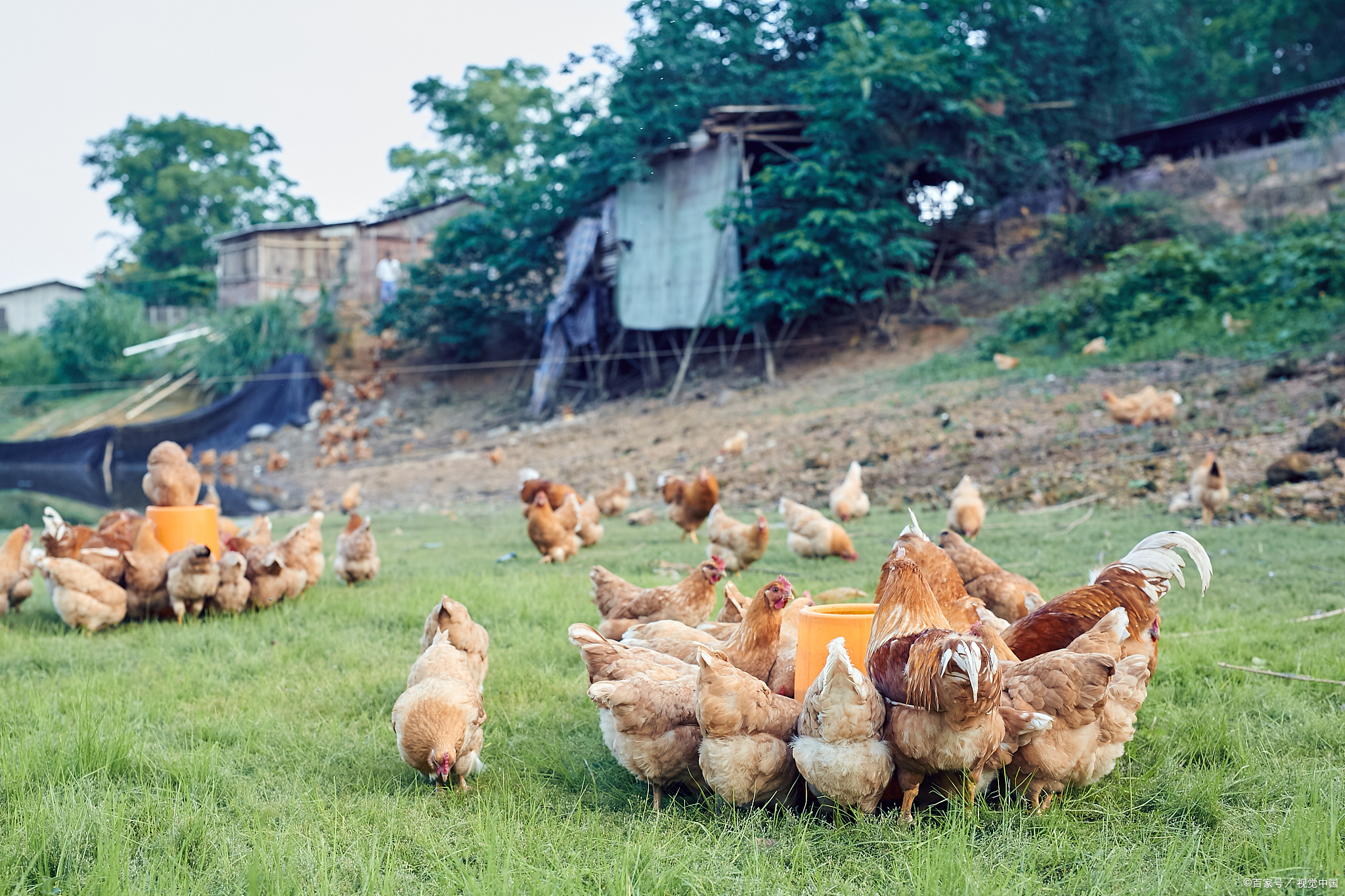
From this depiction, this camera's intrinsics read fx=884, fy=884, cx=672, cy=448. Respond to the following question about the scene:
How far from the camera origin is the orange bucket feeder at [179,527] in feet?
21.4

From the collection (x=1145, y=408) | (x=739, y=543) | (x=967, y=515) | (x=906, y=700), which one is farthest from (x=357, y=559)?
(x=1145, y=408)

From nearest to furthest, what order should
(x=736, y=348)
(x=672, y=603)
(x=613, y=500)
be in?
(x=672, y=603) → (x=613, y=500) → (x=736, y=348)

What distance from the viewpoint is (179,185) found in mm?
39500

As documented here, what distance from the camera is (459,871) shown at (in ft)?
8.52

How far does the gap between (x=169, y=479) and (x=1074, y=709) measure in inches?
250

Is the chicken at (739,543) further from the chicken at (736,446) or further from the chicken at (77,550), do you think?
the chicken at (736,446)

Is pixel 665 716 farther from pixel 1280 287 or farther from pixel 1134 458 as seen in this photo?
pixel 1280 287

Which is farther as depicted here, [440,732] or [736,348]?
[736,348]

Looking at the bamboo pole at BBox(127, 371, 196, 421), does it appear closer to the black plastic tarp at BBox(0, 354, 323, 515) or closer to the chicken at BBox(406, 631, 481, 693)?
the black plastic tarp at BBox(0, 354, 323, 515)

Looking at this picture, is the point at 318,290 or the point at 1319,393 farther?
the point at 318,290

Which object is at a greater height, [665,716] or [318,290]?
[318,290]

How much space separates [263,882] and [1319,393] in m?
12.0

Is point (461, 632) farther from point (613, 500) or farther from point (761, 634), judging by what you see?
point (613, 500)

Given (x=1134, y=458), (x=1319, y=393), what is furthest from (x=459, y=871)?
(x=1319, y=393)
